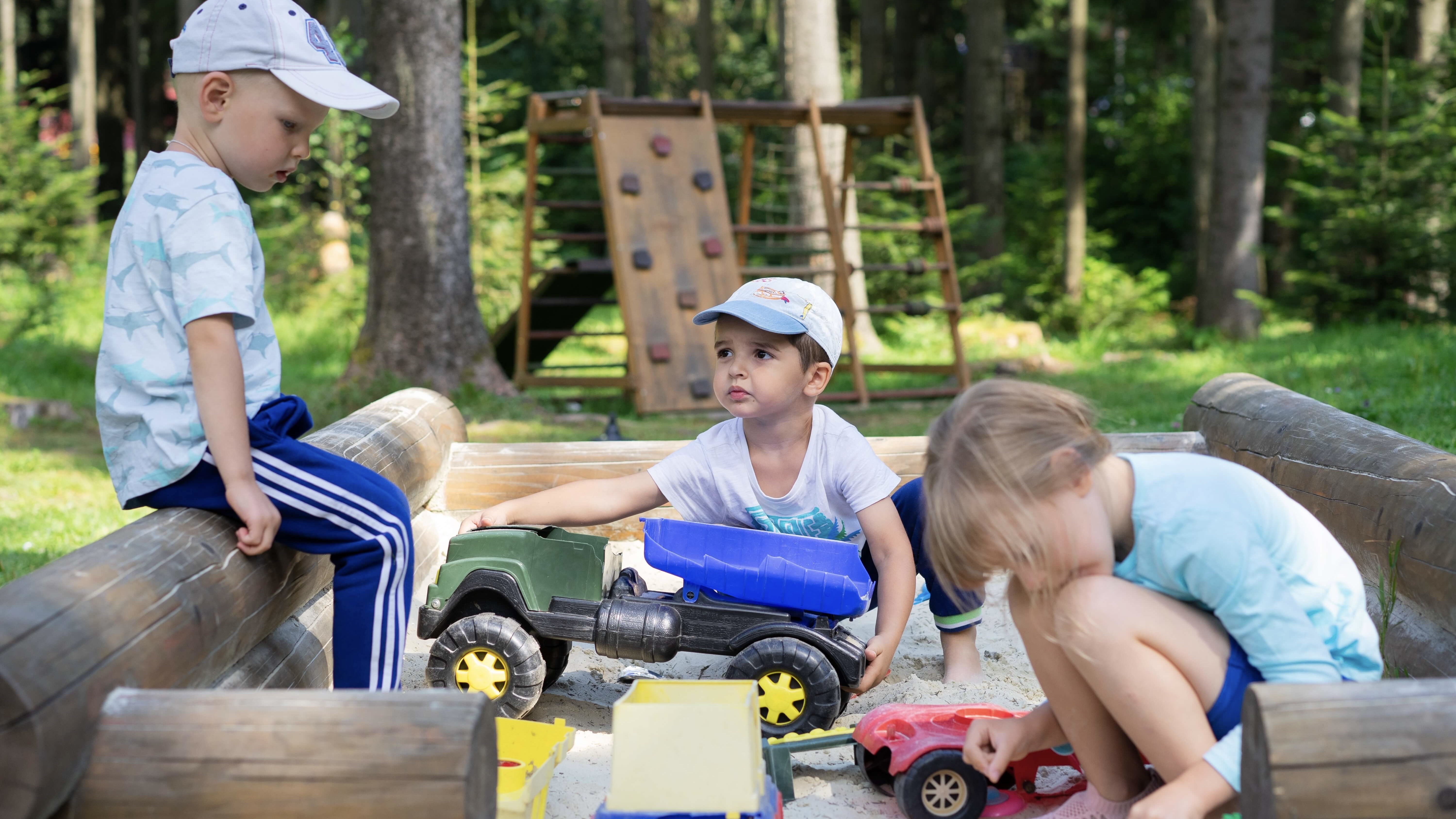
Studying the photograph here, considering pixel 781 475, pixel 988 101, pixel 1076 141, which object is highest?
pixel 988 101

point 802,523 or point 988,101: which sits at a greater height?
point 988,101

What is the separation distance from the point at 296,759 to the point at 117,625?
382 millimetres

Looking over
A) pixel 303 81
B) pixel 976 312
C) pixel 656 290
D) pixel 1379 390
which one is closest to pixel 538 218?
pixel 976 312

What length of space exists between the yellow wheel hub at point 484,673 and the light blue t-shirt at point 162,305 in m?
0.72

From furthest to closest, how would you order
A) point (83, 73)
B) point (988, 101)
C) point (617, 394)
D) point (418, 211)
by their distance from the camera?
point (83, 73)
point (988, 101)
point (617, 394)
point (418, 211)

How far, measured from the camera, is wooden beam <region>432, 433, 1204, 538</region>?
3.52 m

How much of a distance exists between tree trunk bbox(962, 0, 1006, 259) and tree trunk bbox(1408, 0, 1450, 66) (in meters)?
4.64

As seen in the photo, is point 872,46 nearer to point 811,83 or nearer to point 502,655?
point 811,83

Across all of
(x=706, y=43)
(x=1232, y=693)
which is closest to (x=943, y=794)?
(x=1232, y=693)

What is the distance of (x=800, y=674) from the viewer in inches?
89.7

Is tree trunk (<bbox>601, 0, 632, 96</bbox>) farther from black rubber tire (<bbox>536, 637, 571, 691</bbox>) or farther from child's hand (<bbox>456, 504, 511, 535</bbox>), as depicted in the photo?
black rubber tire (<bbox>536, 637, 571, 691</bbox>)

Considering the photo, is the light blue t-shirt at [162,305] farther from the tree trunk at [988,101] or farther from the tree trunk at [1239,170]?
the tree trunk at [988,101]

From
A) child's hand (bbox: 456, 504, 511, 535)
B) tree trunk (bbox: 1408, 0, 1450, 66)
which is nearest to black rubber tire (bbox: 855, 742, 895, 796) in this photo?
child's hand (bbox: 456, 504, 511, 535)

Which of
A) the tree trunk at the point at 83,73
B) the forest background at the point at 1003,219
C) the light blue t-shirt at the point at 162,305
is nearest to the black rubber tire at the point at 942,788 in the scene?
the light blue t-shirt at the point at 162,305
